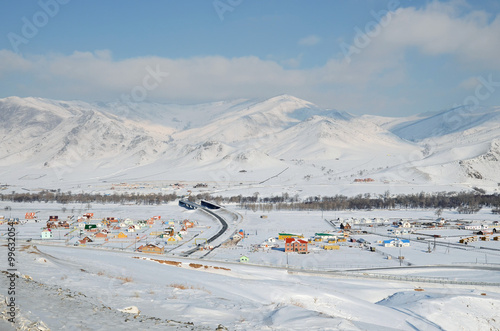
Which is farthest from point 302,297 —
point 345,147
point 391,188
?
point 345,147

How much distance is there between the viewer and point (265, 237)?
38.0 meters

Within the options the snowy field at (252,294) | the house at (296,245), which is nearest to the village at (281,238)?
the house at (296,245)

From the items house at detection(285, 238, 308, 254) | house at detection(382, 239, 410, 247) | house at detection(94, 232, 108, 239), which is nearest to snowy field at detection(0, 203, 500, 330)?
house at detection(285, 238, 308, 254)

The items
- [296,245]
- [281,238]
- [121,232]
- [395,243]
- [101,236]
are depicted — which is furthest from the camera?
[121,232]

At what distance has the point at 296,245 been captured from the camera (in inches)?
1237

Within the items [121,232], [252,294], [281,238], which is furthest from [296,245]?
[252,294]

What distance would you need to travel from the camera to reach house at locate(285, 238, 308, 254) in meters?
31.0

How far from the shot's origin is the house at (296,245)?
31044mm

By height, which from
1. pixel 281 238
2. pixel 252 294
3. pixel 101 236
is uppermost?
pixel 252 294

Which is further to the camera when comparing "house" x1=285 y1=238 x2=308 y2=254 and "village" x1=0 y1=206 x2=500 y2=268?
"house" x1=285 y1=238 x2=308 y2=254

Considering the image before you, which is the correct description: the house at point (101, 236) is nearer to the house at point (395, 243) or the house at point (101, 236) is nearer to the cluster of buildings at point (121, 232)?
the cluster of buildings at point (121, 232)

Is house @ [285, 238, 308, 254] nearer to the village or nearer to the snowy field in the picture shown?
the village

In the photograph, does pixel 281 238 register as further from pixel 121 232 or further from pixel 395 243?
pixel 121 232

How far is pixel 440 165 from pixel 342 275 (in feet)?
375
